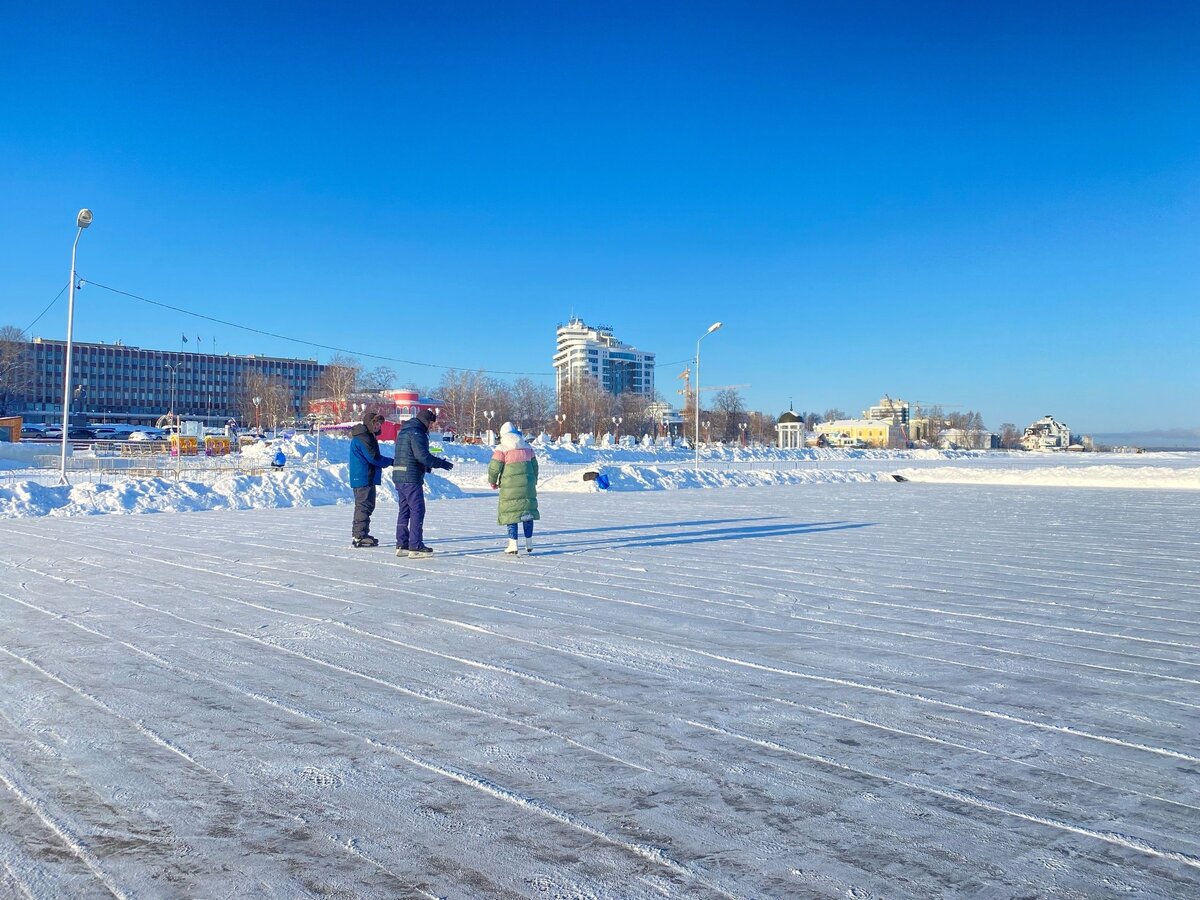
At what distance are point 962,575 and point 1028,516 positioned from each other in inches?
349

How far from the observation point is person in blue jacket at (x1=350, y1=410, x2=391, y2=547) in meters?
10.4

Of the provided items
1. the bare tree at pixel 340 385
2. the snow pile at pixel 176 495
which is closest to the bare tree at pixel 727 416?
the bare tree at pixel 340 385

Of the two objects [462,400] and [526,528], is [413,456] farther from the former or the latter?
[462,400]

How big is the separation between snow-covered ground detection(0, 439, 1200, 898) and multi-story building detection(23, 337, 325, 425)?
352 feet

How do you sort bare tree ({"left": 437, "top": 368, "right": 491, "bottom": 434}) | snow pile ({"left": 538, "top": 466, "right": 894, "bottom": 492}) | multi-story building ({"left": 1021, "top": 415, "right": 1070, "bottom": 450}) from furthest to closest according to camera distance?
multi-story building ({"left": 1021, "top": 415, "right": 1070, "bottom": 450})
bare tree ({"left": 437, "top": 368, "right": 491, "bottom": 434})
snow pile ({"left": 538, "top": 466, "right": 894, "bottom": 492})

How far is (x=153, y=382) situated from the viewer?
124 m

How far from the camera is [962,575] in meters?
8.46

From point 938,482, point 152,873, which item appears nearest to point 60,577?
point 152,873

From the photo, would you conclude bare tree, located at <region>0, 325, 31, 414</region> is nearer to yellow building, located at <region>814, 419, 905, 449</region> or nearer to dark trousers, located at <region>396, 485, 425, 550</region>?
dark trousers, located at <region>396, 485, 425, 550</region>

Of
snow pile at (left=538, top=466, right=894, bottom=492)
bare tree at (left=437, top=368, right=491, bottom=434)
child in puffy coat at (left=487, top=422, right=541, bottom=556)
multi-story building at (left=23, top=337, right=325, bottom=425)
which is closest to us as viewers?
child in puffy coat at (left=487, top=422, right=541, bottom=556)

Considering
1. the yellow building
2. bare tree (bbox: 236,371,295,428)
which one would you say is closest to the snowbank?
bare tree (bbox: 236,371,295,428)

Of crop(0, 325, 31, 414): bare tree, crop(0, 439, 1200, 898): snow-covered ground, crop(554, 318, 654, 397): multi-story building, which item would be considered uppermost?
crop(554, 318, 654, 397): multi-story building

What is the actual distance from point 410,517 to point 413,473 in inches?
21.7

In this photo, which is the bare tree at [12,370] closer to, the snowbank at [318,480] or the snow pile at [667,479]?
the snowbank at [318,480]
